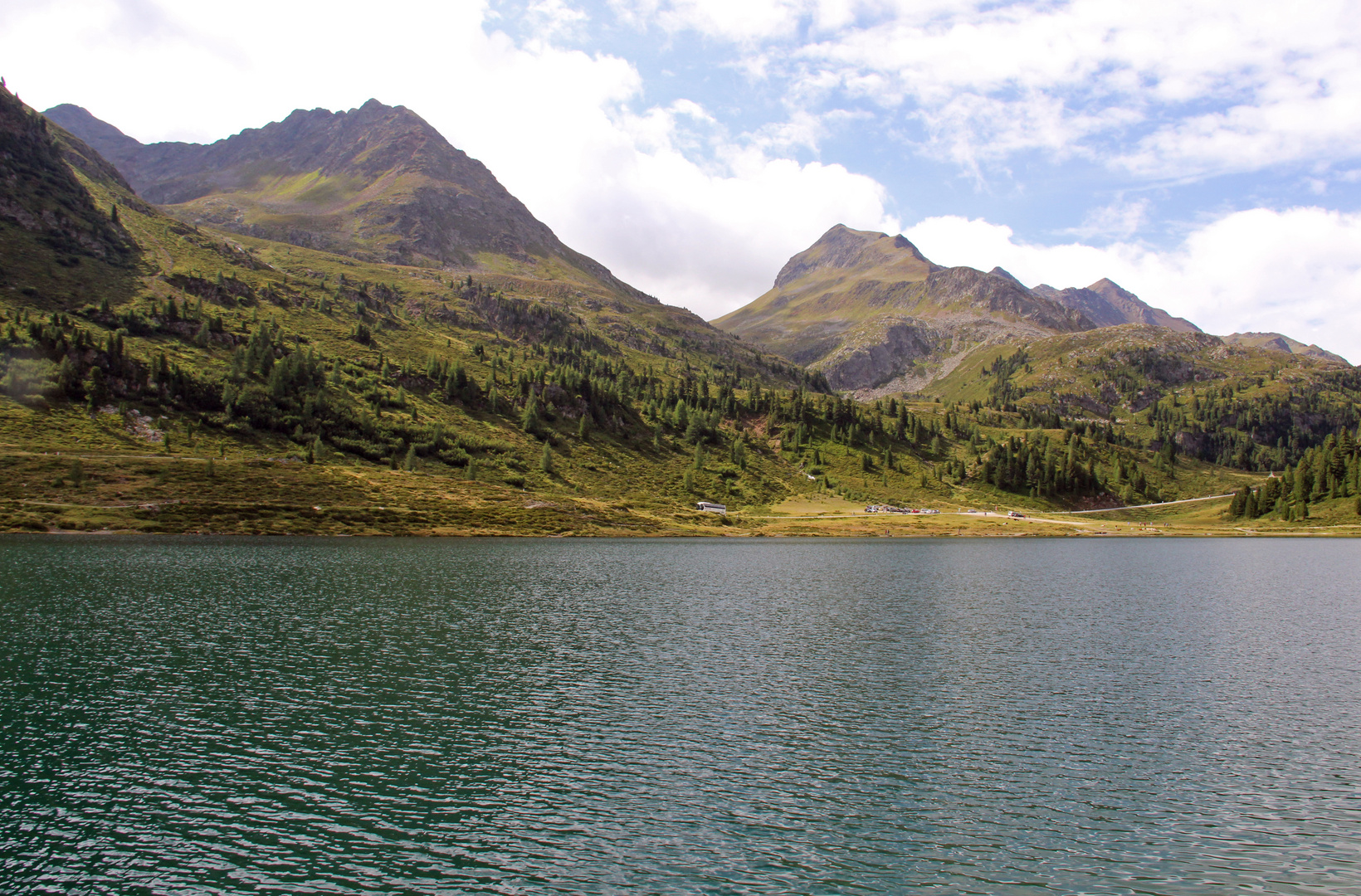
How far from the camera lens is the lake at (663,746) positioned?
21234 millimetres

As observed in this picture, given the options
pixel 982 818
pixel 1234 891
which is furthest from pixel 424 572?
pixel 1234 891

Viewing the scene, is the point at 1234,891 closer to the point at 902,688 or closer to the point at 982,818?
the point at 982,818

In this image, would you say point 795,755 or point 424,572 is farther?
point 424,572

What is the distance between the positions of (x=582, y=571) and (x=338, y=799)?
73366mm

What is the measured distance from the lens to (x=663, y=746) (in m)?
31.7

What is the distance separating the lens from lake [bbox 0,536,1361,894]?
21.2 m

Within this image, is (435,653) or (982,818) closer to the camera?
(982,818)

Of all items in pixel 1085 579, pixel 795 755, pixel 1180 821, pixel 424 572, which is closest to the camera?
pixel 1180 821

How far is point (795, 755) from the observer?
3089 cm

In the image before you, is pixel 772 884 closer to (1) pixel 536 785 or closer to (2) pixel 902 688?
(1) pixel 536 785

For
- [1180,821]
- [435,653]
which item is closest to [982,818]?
[1180,821]

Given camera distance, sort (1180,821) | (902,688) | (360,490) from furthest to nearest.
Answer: (360,490), (902,688), (1180,821)

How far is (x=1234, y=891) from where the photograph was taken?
19672 millimetres

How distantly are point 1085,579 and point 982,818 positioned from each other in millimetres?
86985
